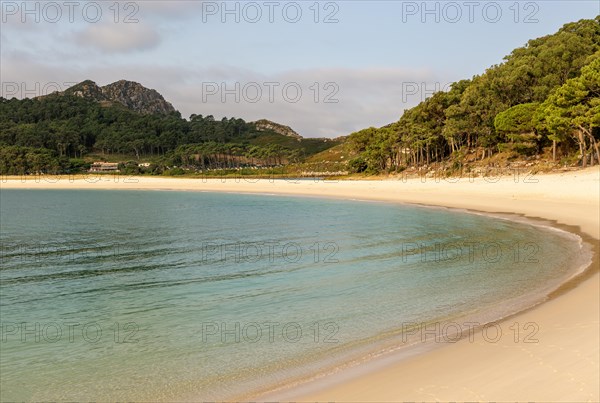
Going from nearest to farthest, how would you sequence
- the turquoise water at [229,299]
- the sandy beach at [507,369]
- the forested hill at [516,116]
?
the sandy beach at [507,369] < the turquoise water at [229,299] < the forested hill at [516,116]

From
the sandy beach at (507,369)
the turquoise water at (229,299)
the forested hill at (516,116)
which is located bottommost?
the turquoise water at (229,299)

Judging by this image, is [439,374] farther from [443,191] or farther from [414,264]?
[443,191]

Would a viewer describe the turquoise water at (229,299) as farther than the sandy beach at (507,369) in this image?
Yes

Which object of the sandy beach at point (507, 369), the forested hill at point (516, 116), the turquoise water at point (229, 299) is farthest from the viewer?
the forested hill at point (516, 116)

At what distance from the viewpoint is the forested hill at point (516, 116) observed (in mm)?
56062

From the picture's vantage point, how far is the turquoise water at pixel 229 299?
796cm

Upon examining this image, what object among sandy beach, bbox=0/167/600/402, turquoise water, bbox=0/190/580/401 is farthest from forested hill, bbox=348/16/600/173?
sandy beach, bbox=0/167/600/402

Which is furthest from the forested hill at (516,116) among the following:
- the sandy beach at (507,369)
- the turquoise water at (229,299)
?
the sandy beach at (507,369)

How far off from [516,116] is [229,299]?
65.6m

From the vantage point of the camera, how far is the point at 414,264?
1753cm

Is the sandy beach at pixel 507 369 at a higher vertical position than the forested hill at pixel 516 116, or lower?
lower

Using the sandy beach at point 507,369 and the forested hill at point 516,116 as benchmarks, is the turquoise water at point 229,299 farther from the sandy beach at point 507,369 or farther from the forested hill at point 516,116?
the forested hill at point 516,116

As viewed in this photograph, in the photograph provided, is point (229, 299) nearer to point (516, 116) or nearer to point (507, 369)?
point (507, 369)

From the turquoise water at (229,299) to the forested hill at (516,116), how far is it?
36.6m
